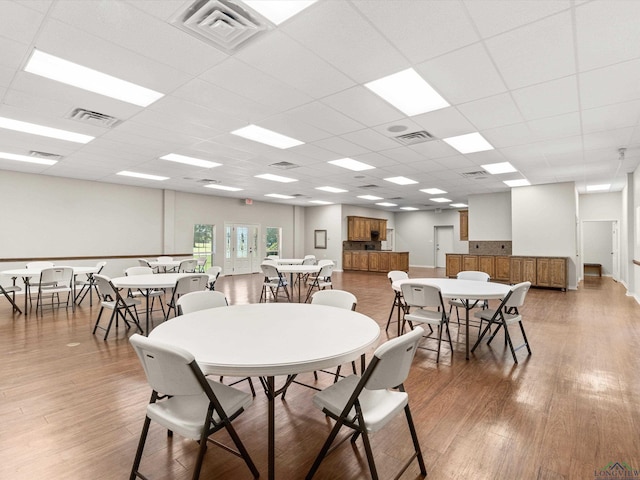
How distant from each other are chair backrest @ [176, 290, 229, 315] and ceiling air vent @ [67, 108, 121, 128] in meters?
2.97

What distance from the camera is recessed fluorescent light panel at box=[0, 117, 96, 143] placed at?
179 inches

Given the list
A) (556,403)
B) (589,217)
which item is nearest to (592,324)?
(556,403)

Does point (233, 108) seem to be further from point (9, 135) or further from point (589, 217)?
point (589, 217)

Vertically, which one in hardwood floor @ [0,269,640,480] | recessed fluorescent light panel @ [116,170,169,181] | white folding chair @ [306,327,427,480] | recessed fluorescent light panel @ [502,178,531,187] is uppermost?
recessed fluorescent light panel @ [116,170,169,181]

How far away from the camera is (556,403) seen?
8.43ft

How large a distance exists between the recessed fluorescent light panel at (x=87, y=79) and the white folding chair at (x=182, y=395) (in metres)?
2.95

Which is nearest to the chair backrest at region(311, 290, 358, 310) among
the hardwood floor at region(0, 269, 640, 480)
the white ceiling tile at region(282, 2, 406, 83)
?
the hardwood floor at region(0, 269, 640, 480)

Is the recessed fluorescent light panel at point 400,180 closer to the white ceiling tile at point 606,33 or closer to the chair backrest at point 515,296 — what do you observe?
the chair backrest at point 515,296

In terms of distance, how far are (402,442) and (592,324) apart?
4.59 metres

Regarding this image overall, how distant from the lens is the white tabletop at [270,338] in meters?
1.47

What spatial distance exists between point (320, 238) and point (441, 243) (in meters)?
5.97

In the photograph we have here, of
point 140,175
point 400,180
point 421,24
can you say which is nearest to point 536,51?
point 421,24

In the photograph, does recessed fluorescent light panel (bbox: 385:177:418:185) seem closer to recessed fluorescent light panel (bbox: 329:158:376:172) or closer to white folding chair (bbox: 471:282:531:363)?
recessed fluorescent light panel (bbox: 329:158:376:172)

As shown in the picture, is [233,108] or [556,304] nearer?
[233,108]
